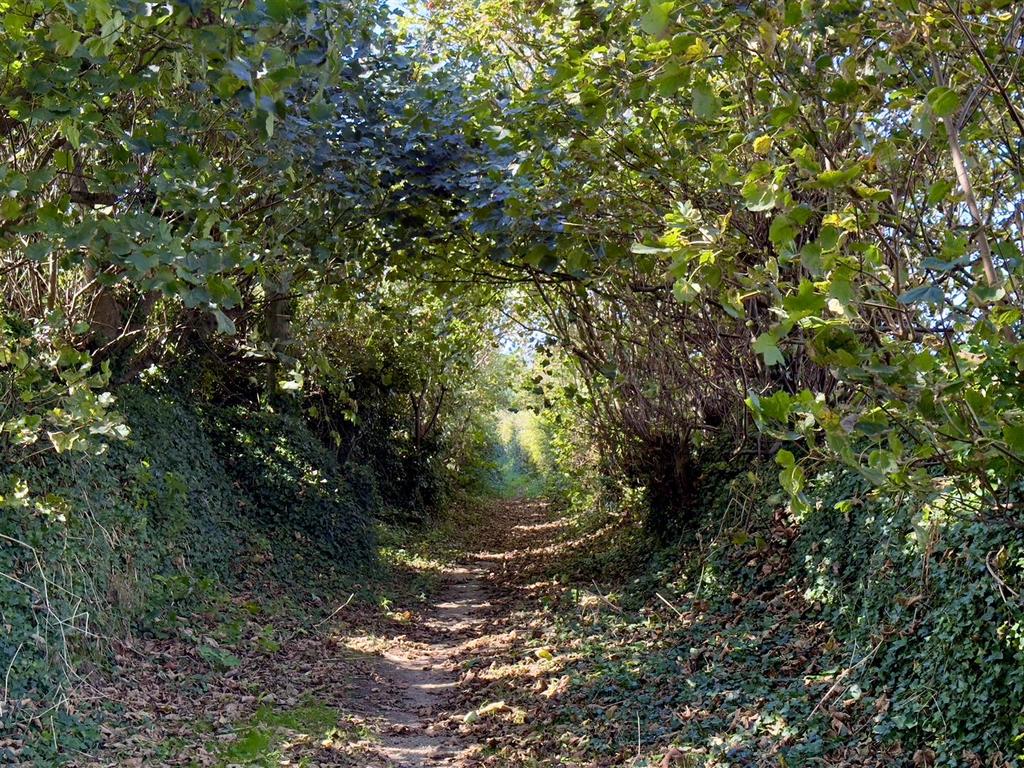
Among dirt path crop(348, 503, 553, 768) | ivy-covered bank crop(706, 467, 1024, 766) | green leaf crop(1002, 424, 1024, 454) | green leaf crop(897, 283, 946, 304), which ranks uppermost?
green leaf crop(897, 283, 946, 304)

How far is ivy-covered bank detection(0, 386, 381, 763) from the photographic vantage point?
5949 millimetres

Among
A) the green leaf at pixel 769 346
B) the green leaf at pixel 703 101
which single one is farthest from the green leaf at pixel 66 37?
the green leaf at pixel 769 346

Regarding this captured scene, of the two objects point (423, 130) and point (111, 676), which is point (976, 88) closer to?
point (423, 130)

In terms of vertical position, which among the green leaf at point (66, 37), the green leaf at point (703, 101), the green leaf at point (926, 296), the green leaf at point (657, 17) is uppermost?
A: the green leaf at point (66, 37)

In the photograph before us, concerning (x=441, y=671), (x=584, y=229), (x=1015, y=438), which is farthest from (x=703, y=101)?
(x=441, y=671)

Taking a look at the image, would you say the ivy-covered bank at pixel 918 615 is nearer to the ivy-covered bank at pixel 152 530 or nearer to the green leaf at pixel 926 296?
the green leaf at pixel 926 296

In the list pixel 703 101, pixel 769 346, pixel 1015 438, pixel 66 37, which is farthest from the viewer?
pixel 703 101

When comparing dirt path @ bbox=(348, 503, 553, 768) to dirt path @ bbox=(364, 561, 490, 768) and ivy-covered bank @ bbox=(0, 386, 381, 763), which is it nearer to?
dirt path @ bbox=(364, 561, 490, 768)

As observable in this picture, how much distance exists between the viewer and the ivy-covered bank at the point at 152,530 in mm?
5949

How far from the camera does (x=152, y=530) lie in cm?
848

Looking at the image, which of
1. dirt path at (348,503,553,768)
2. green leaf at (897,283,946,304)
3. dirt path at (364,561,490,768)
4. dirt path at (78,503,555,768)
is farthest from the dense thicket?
dirt path at (364,561,490,768)

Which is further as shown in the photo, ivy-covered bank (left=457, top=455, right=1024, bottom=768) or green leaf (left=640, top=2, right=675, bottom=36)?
ivy-covered bank (left=457, top=455, right=1024, bottom=768)

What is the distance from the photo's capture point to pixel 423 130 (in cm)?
800

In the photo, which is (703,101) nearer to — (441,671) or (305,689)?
(305,689)
